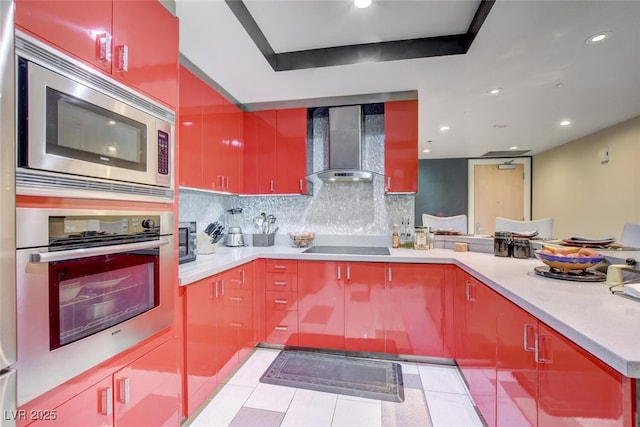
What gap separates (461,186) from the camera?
20.7ft

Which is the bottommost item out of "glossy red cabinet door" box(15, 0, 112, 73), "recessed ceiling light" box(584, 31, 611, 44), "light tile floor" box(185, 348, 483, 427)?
"light tile floor" box(185, 348, 483, 427)

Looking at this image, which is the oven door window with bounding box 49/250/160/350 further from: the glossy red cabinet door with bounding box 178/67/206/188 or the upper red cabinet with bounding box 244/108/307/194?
the upper red cabinet with bounding box 244/108/307/194

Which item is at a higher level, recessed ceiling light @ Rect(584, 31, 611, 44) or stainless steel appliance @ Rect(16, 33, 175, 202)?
recessed ceiling light @ Rect(584, 31, 611, 44)

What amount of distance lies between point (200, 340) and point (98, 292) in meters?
0.76

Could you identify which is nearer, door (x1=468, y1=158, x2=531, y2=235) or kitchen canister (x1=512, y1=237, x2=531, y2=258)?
kitchen canister (x1=512, y1=237, x2=531, y2=258)

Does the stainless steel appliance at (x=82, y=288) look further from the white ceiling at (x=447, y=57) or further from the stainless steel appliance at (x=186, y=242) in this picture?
the white ceiling at (x=447, y=57)

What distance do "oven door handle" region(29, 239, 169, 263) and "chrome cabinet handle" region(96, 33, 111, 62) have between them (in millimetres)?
686

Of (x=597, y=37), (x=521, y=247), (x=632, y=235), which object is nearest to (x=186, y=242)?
(x=521, y=247)

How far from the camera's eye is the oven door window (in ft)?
2.95

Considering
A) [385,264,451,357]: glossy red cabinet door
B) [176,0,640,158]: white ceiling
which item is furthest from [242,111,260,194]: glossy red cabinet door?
[385,264,451,357]: glossy red cabinet door

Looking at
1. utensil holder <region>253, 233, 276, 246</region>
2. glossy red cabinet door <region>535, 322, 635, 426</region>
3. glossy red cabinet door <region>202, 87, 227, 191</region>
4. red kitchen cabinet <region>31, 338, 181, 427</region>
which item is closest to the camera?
glossy red cabinet door <region>535, 322, 635, 426</region>

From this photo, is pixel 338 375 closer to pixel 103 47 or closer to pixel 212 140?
pixel 212 140

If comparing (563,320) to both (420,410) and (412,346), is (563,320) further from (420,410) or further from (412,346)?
(412,346)

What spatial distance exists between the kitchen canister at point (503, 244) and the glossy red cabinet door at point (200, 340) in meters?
2.00
